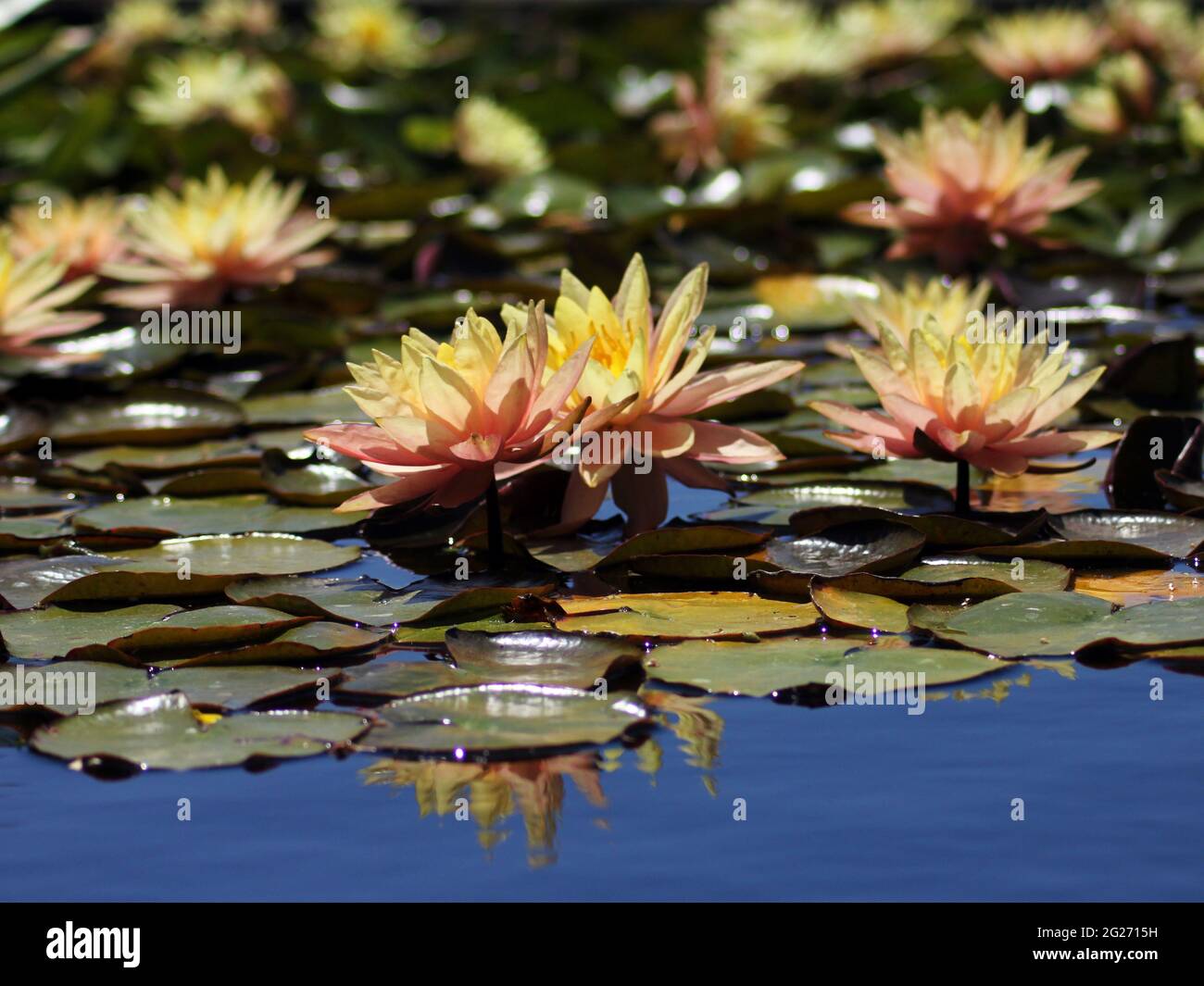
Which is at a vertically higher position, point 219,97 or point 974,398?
point 219,97

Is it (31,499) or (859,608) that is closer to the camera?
(859,608)

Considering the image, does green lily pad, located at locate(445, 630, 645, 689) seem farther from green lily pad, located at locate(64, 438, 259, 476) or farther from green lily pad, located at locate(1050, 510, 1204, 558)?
green lily pad, located at locate(64, 438, 259, 476)

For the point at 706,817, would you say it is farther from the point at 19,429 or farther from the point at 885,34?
the point at 885,34

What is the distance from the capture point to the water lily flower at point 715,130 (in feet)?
22.3

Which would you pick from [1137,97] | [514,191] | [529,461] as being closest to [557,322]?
[529,461]

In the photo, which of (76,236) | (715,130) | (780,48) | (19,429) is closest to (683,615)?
(19,429)

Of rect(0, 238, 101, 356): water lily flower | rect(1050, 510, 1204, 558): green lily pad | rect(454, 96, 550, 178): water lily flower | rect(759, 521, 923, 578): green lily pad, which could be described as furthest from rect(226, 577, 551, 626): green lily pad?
rect(454, 96, 550, 178): water lily flower

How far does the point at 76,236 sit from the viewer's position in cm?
512

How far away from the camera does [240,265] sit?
4.86 m

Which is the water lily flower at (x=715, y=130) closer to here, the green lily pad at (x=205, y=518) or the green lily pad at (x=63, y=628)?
the green lily pad at (x=205, y=518)
